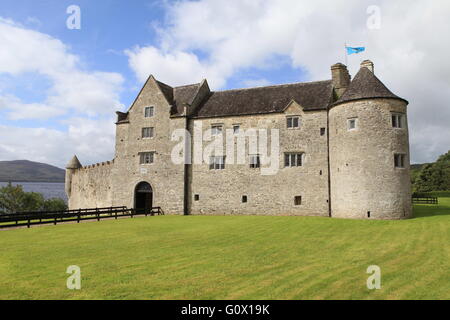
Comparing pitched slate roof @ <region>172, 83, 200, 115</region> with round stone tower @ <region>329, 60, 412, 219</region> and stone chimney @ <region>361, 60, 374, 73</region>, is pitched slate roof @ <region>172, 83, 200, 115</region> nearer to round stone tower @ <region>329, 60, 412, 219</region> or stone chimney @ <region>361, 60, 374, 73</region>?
round stone tower @ <region>329, 60, 412, 219</region>

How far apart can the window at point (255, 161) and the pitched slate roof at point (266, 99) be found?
437 centimetres

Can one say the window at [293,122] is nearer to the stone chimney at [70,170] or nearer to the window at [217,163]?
the window at [217,163]

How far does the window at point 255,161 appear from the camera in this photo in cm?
3035

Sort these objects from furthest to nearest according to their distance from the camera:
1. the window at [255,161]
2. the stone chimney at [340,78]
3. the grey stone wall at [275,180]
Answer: the window at [255,161]
the stone chimney at [340,78]
the grey stone wall at [275,180]

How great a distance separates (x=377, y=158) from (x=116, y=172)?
27.0 meters

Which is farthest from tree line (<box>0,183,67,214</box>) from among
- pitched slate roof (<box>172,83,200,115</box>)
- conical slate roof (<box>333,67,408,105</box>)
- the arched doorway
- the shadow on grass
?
the shadow on grass

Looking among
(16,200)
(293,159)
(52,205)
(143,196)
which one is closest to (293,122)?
(293,159)

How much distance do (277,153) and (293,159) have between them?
1.61m

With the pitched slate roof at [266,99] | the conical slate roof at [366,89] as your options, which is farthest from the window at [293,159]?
the conical slate roof at [366,89]

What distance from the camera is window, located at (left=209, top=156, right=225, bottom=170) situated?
31608mm

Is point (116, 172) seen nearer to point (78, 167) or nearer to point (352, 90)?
point (78, 167)
